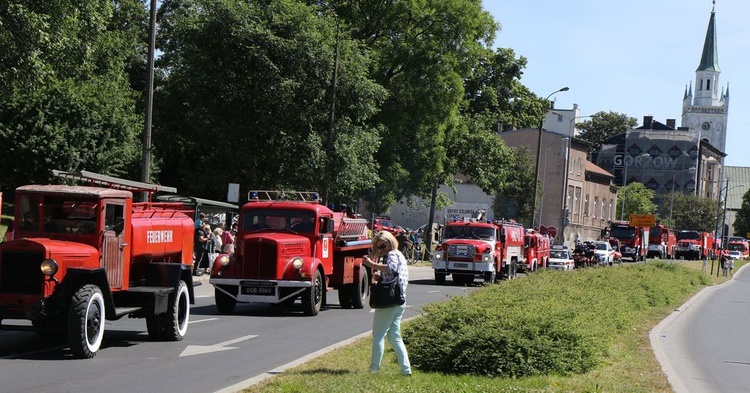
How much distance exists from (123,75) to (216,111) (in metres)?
14.9

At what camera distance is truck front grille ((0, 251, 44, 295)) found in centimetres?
1326

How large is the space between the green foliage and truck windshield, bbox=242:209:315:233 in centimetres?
6441

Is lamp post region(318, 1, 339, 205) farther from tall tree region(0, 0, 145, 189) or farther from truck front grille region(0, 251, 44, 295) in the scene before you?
truck front grille region(0, 251, 44, 295)

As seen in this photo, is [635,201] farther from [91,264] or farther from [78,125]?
[91,264]

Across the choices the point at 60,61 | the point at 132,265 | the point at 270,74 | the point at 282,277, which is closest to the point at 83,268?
the point at 132,265

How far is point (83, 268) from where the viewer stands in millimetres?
13578

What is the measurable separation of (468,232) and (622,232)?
47780 mm

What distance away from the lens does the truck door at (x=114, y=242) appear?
47.4ft

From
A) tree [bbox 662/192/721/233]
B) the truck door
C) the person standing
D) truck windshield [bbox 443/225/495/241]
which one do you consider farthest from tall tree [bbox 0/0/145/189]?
tree [bbox 662/192/721/233]

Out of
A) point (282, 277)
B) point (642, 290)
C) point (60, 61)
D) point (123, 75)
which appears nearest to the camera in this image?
point (282, 277)

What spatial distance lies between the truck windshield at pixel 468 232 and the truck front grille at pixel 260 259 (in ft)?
63.4

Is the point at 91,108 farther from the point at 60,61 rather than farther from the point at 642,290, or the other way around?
the point at 642,290

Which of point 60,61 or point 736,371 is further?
point 60,61

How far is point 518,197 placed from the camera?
286 feet
